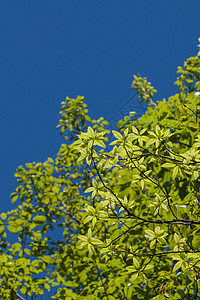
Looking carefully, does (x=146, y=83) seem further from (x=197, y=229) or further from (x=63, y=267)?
(x=197, y=229)

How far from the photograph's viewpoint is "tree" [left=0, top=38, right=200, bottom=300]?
189cm

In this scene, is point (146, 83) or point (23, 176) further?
point (146, 83)

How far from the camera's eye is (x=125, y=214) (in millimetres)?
2201

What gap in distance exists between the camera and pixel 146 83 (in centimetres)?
629

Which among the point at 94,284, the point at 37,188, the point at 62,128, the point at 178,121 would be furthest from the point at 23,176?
the point at 178,121

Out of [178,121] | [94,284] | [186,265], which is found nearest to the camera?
[186,265]

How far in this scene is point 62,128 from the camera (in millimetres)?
4867

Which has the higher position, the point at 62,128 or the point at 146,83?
the point at 146,83

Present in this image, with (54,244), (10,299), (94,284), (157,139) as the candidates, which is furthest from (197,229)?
(10,299)

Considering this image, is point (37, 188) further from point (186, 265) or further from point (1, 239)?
point (186, 265)

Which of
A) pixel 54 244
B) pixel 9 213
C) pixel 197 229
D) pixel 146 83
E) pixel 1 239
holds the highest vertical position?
pixel 146 83

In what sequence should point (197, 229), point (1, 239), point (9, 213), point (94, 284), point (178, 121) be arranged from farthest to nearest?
1. point (9, 213)
2. point (1, 239)
3. point (94, 284)
4. point (178, 121)
5. point (197, 229)

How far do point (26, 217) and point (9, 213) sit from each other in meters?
1.10

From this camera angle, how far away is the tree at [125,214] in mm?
1887
